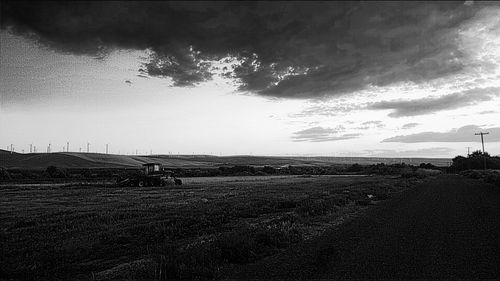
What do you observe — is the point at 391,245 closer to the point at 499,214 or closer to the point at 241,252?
the point at 241,252

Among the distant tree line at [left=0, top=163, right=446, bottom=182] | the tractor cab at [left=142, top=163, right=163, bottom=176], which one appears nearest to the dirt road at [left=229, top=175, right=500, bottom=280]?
the tractor cab at [left=142, top=163, right=163, bottom=176]

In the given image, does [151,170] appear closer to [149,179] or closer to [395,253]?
[149,179]

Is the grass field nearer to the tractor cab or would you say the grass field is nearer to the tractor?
the tractor

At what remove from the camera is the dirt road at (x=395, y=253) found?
8.27 m

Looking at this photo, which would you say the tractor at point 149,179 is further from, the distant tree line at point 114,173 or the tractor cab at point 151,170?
the distant tree line at point 114,173

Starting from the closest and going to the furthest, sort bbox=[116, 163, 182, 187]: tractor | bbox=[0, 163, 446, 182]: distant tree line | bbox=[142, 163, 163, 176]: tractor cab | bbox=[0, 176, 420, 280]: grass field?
bbox=[0, 176, 420, 280]: grass field
bbox=[116, 163, 182, 187]: tractor
bbox=[142, 163, 163, 176]: tractor cab
bbox=[0, 163, 446, 182]: distant tree line

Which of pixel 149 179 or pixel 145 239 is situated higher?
pixel 149 179

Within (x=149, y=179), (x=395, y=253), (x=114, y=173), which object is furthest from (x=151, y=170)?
(x=114, y=173)

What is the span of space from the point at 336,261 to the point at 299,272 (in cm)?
123

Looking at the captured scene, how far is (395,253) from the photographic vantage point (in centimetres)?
1002

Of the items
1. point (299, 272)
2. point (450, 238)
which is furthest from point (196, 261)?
point (450, 238)

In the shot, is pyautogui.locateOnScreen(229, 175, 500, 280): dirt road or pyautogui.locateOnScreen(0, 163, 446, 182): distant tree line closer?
pyautogui.locateOnScreen(229, 175, 500, 280): dirt road

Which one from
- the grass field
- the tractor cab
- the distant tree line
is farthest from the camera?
the distant tree line

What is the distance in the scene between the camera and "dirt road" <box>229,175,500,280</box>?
8273mm
